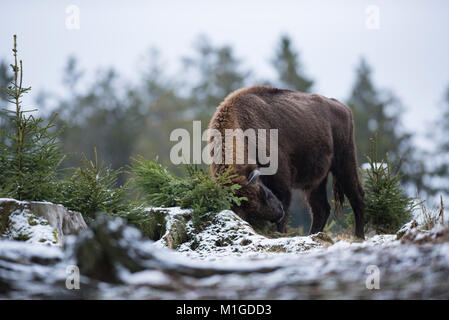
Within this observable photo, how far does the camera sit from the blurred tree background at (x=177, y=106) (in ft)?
111

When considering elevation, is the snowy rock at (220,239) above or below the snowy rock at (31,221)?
below

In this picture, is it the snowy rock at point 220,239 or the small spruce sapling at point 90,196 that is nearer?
the snowy rock at point 220,239

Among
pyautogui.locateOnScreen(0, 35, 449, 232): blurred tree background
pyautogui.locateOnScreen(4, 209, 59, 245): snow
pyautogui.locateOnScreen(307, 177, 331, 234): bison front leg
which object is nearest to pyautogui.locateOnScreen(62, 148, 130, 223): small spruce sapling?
pyautogui.locateOnScreen(4, 209, 59, 245): snow

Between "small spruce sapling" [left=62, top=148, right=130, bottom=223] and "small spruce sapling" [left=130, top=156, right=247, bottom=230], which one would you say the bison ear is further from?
"small spruce sapling" [left=62, top=148, right=130, bottom=223]

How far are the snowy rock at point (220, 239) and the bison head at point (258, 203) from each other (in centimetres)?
70

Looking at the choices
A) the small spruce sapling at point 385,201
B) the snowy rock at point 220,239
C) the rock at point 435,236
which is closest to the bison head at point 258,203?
the snowy rock at point 220,239

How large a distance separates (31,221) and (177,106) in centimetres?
3491

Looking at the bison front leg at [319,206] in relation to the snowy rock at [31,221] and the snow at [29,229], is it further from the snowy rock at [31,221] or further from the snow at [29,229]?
the snow at [29,229]

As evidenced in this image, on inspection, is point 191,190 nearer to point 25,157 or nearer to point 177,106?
point 25,157

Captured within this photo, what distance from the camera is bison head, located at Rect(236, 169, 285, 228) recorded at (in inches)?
277

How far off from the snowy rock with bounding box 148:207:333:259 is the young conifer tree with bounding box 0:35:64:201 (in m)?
1.51

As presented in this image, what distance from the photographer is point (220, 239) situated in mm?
6016
